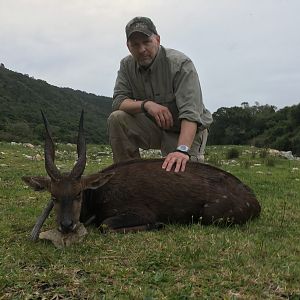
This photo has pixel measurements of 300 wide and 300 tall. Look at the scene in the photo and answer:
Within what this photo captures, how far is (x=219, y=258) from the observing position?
450 cm

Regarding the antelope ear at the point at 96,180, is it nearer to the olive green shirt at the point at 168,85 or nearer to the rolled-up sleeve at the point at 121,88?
the olive green shirt at the point at 168,85

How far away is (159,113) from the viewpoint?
22.8 ft

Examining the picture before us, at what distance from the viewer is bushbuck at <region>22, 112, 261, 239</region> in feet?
18.9

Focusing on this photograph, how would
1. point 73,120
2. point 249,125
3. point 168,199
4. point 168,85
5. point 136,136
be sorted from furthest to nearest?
point 73,120 < point 249,125 < point 136,136 < point 168,85 < point 168,199

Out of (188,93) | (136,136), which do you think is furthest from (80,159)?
(136,136)

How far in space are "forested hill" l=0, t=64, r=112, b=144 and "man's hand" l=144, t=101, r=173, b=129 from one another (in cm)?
3238

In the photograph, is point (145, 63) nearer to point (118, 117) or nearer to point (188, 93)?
point (188, 93)

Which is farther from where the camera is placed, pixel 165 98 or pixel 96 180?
pixel 165 98

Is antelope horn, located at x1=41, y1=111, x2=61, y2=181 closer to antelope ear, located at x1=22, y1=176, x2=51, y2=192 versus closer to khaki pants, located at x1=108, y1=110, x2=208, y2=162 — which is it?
antelope ear, located at x1=22, y1=176, x2=51, y2=192

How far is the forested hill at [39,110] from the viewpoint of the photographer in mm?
44688

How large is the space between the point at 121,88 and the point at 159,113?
96 centimetres

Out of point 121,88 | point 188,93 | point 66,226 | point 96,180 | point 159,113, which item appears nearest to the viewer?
point 66,226

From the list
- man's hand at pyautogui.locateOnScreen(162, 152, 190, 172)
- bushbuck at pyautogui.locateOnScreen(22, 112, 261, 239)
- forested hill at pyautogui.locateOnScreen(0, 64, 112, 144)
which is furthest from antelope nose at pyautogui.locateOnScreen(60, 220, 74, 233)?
forested hill at pyautogui.locateOnScreen(0, 64, 112, 144)

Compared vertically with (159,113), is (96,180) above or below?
below
